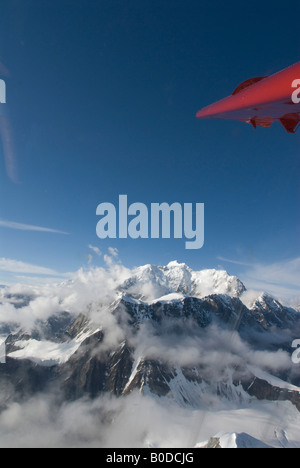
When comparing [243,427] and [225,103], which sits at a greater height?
[225,103]

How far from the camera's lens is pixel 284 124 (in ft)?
11.7

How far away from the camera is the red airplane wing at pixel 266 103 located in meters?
2.62

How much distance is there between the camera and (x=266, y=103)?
293 centimetres

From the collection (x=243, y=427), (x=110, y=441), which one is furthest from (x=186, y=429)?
(x=110, y=441)

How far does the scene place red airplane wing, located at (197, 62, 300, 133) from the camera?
103 inches

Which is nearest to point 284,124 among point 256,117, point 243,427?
point 256,117
